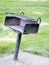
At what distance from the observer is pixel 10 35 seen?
10.7 metres

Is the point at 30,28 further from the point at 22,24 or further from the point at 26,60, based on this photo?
the point at 26,60

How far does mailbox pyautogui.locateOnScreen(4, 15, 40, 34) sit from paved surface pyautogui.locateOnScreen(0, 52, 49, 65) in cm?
92

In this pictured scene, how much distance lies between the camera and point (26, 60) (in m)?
7.30

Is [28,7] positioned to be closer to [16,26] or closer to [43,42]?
[43,42]

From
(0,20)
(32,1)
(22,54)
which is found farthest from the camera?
(32,1)

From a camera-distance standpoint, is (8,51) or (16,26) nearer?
(16,26)

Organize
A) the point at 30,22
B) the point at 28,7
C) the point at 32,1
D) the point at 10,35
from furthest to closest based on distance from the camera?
the point at 32,1, the point at 28,7, the point at 10,35, the point at 30,22

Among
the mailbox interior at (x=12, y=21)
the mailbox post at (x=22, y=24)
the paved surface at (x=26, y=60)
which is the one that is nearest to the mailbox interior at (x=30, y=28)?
the mailbox post at (x=22, y=24)

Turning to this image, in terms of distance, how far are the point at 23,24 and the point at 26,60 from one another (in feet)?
3.51

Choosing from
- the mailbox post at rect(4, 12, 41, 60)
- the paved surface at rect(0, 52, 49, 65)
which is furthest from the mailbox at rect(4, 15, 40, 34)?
the paved surface at rect(0, 52, 49, 65)

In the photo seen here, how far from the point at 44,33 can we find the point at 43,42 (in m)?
1.54

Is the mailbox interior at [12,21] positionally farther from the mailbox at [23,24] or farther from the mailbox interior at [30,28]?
the mailbox interior at [30,28]

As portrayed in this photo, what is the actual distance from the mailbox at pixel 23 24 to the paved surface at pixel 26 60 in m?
0.92

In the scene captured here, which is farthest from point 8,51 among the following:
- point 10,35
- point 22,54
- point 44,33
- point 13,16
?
point 44,33
